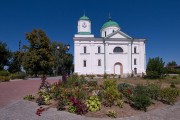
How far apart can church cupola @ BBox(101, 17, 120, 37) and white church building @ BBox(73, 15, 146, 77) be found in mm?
3756

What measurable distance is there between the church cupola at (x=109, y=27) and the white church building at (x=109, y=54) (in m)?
3.76

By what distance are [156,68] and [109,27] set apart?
1998 centimetres

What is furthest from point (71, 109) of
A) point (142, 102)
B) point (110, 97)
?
point (142, 102)

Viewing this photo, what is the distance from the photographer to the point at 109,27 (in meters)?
41.8

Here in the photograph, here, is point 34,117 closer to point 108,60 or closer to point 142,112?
point 142,112

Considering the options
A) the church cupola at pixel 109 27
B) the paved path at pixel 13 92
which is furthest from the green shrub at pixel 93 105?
the church cupola at pixel 109 27

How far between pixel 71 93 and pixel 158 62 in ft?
65.1

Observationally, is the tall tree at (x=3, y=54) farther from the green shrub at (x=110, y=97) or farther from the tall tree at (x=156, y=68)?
the green shrub at (x=110, y=97)

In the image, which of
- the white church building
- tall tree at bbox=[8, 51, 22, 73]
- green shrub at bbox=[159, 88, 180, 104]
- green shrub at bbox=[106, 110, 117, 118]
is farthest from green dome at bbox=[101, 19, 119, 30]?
green shrub at bbox=[106, 110, 117, 118]

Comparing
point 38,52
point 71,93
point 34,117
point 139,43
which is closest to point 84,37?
point 38,52

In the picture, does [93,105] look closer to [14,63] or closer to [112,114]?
[112,114]

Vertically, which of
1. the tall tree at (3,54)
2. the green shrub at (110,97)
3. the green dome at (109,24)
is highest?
the green dome at (109,24)

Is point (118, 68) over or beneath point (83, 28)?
beneath

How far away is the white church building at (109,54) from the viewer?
36812 mm
